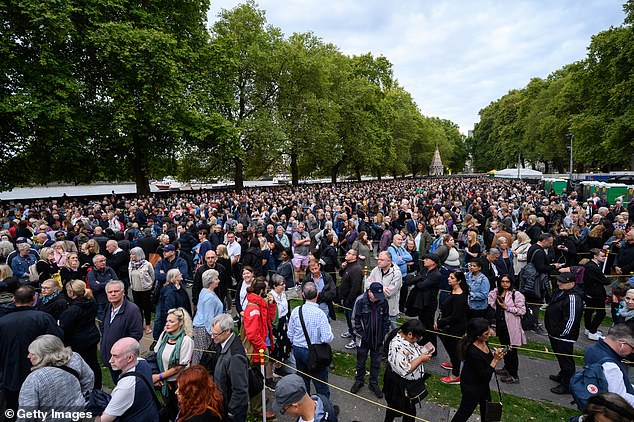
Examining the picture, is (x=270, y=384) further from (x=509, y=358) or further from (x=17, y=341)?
(x=509, y=358)

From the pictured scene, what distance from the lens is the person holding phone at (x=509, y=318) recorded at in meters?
5.11

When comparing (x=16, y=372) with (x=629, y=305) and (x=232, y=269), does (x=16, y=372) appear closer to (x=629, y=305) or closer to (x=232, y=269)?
(x=232, y=269)

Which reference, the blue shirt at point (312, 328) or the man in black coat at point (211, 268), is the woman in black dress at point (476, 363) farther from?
the man in black coat at point (211, 268)

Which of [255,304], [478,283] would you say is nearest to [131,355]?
[255,304]

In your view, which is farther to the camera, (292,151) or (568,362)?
(292,151)

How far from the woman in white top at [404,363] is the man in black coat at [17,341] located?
3.73m

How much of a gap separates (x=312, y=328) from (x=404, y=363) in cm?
113

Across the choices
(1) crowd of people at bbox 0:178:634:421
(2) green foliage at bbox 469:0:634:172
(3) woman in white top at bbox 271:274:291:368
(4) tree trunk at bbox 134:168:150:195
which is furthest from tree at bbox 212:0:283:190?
(2) green foliage at bbox 469:0:634:172

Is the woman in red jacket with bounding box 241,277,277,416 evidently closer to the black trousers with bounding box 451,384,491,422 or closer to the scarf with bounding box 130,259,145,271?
the black trousers with bounding box 451,384,491,422

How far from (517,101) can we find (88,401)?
8083cm

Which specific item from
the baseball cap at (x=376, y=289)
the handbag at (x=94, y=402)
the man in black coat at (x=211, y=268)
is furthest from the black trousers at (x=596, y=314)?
the handbag at (x=94, y=402)

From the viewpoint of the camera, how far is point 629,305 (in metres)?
4.58

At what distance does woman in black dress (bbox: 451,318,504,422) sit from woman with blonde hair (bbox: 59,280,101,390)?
452cm

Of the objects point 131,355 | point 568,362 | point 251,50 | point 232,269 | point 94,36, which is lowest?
point 568,362
